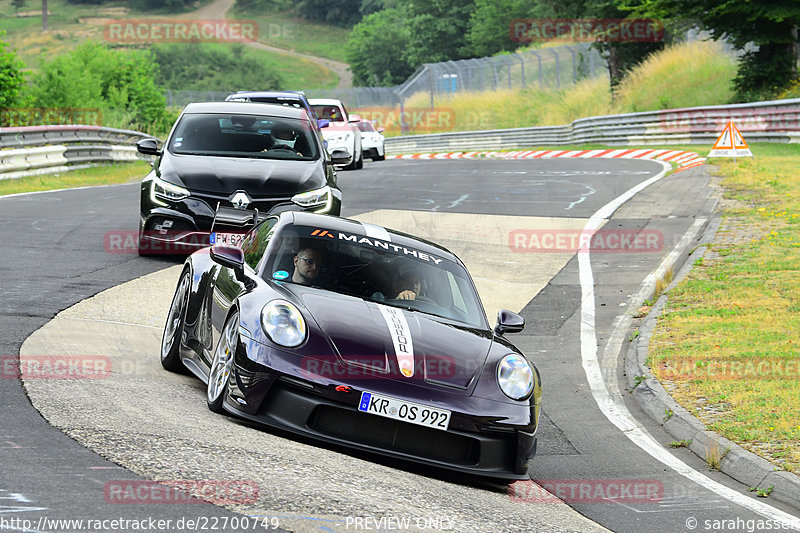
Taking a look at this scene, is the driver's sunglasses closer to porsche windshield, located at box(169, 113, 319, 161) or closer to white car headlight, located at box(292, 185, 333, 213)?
white car headlight, located at box(292, 185, 333, 213)

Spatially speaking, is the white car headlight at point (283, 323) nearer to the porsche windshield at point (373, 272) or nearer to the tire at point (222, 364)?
the tire at point (222, 364)

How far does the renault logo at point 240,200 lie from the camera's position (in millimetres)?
12531

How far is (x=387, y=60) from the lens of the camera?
121 metres

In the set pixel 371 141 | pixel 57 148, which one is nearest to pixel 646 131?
pixel 371 141

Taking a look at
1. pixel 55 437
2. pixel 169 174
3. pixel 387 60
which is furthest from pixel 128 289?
pixel 387 60

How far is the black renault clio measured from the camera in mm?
12602

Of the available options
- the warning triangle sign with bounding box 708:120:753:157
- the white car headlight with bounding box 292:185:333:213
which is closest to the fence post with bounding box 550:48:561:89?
the warning triangle sign with bounding box 708:120:753:157

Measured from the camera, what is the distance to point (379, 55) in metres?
120

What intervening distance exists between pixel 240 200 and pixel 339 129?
1714 centimetres

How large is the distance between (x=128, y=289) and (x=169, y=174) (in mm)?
2156

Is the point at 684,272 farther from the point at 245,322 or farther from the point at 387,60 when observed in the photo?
the point at 387,60

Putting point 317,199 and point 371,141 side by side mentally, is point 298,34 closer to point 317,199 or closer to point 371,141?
point 371,141

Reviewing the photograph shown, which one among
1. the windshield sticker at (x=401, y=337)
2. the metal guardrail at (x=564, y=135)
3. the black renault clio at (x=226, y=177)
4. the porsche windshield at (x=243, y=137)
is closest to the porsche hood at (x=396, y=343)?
the windshield sticker at (x=401, y=337)

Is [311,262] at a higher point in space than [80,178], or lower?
higher
